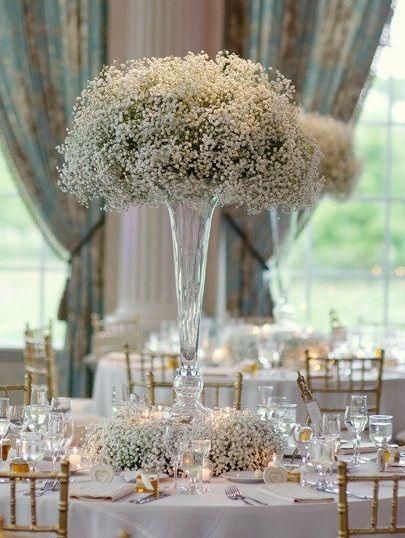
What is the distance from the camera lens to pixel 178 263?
206 inches

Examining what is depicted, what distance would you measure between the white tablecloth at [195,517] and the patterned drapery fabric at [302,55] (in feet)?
23.1

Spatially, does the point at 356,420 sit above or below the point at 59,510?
above

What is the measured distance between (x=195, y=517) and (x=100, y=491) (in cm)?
37

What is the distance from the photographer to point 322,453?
4555 millimetres

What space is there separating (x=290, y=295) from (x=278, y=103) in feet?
21.7

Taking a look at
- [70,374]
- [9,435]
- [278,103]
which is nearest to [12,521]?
[9,435]

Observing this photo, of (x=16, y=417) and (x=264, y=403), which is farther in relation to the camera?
(x=264, y=403)

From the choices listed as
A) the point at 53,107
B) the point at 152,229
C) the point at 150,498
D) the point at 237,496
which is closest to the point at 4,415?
the point at 150,498

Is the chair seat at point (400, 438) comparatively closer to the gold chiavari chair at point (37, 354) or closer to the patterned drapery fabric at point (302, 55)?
the gold chiavari chair at point (37, 354)

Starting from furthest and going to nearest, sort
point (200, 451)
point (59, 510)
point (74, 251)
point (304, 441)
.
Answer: point (74, 251)
point (304, 441)
point (200, 451)
point (59, 510)

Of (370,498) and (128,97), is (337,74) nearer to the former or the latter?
(128,97)

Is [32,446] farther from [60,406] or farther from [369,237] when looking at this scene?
[369,237]

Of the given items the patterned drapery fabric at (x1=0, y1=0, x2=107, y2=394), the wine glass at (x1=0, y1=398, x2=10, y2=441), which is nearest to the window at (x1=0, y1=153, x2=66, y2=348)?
the patterned drapery fabric at (x1=0, y1=0, x2=107, y2=394)

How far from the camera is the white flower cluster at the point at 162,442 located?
4781 millimetres
